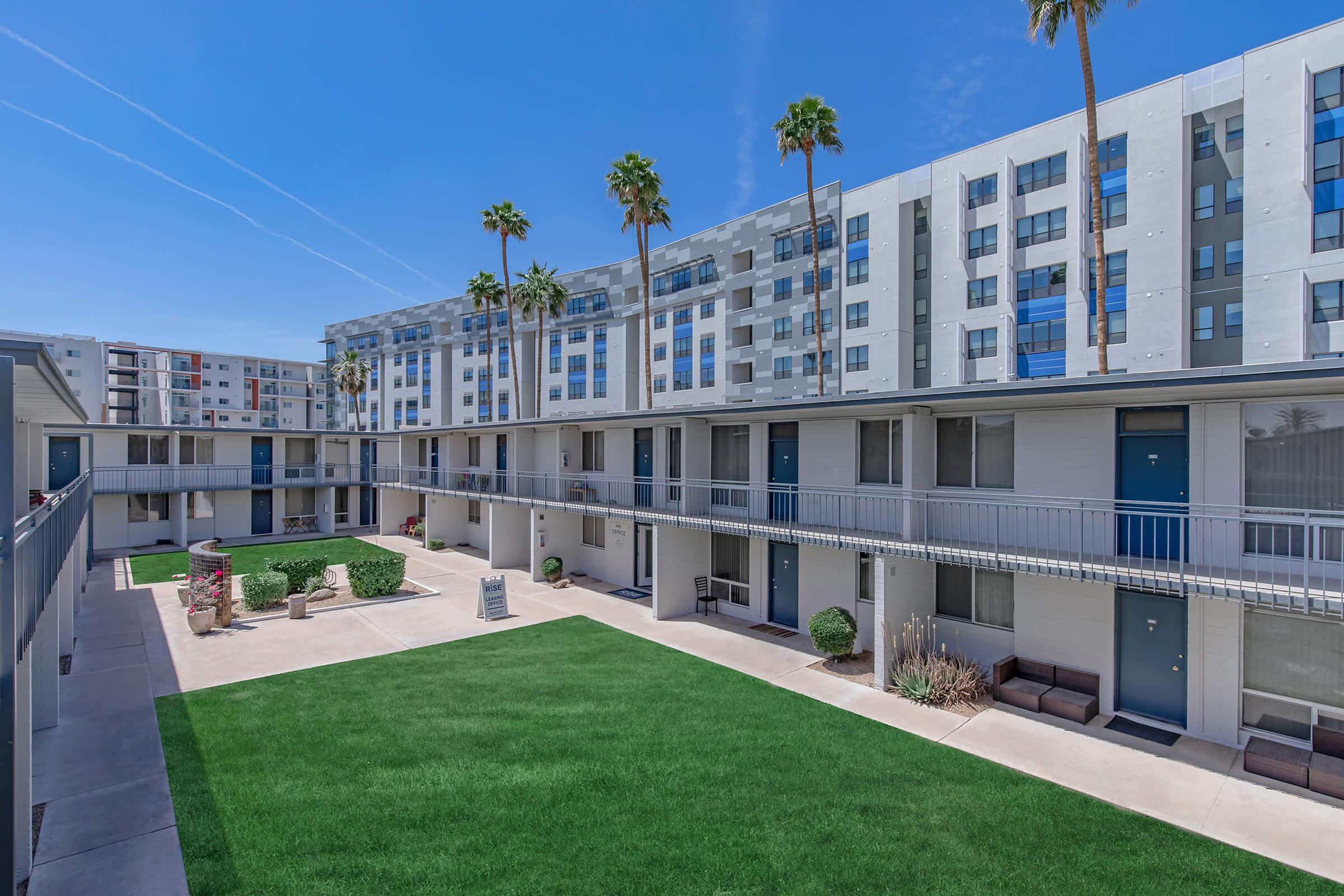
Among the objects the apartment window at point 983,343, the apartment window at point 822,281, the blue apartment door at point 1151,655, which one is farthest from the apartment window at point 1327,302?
the blue apartment door at point 1151,655

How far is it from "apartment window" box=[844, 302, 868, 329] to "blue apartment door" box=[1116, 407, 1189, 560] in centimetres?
2814

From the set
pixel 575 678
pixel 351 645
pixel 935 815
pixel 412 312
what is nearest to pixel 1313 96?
pixel 935 815

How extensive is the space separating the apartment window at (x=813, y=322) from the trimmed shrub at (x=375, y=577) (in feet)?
96.1

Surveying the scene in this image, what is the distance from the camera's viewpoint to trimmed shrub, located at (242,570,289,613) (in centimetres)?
1731

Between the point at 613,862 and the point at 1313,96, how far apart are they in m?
37.2

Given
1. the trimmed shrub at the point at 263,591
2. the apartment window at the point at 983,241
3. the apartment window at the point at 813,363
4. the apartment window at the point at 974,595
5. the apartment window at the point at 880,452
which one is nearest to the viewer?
the apartment window at the point at 974,595

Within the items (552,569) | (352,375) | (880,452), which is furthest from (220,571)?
(352,375)

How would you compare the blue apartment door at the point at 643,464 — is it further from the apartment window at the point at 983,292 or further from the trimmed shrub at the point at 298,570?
the apartment window at the point at 983,292

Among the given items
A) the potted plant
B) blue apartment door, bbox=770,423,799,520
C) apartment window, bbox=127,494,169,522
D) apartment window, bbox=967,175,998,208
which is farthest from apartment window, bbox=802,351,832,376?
apartment window, bbox=127,494,169,522

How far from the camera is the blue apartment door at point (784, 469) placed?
52.0 ft

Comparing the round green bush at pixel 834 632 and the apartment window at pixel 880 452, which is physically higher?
the apartment window at pixel 880 452

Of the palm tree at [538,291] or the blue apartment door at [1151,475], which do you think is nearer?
the blue apartment door at [1151,475]

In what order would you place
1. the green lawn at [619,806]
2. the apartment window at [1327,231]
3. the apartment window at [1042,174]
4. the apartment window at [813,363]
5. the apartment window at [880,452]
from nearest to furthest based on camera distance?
the green lawn at [619,806]
the apartment window at [880,452]
the apartment window at [1327,231]
the apartment window at [1042,174]
the apartment window at [813,363]

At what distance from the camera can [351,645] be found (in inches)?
568
